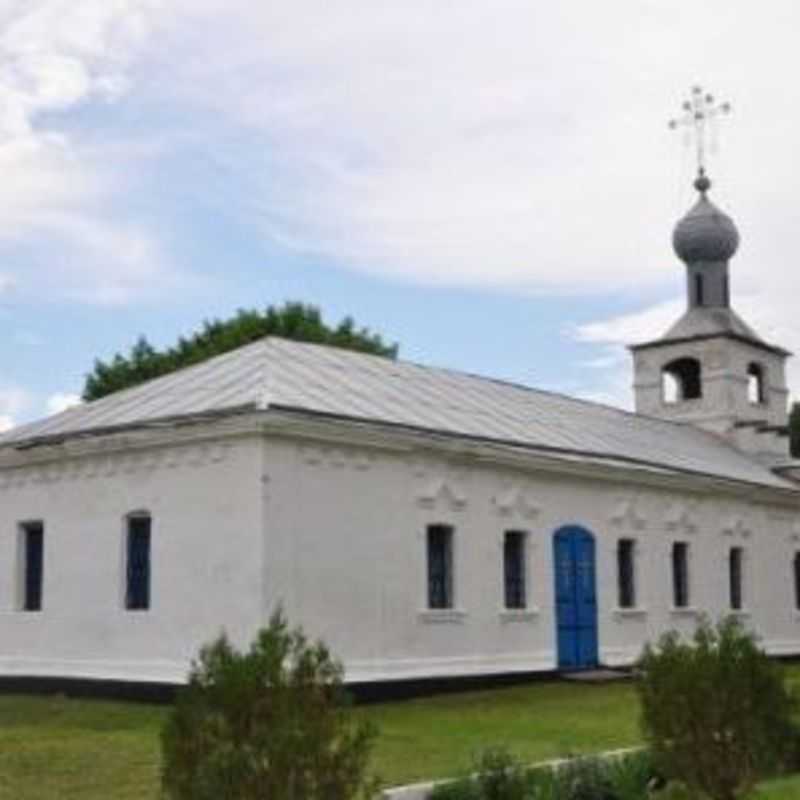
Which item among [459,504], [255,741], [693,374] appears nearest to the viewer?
[255,741]

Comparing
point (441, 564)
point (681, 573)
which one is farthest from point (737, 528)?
point (441, 564)

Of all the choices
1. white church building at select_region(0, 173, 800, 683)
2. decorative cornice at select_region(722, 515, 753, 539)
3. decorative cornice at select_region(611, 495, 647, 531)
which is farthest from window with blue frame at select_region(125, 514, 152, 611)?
decorative cornice at select_region(722, 515, 753, 539)

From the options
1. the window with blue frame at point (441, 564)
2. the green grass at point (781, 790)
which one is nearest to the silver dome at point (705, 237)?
the window with blue frame at point (441, 564)

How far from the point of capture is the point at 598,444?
2522 cm

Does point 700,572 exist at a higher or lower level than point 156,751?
higher

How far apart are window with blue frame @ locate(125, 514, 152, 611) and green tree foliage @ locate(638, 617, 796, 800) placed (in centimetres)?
1074

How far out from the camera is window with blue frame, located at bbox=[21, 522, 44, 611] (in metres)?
20.9

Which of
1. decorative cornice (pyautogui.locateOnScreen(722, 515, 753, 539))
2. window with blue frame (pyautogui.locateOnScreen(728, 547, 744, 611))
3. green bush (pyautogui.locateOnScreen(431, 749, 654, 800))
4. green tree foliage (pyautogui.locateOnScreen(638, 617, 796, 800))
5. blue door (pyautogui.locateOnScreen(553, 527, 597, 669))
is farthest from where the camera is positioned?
window with blue frame (pyautogui.locateOnScreen(728, 547, 744, 611))

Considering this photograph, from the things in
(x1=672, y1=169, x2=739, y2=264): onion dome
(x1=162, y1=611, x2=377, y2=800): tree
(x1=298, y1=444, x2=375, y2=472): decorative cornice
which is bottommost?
(x1=162, y1=611, x2=377, y2=800): tree

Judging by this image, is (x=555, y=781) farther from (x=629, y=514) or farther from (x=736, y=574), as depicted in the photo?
(x=736, y=574)

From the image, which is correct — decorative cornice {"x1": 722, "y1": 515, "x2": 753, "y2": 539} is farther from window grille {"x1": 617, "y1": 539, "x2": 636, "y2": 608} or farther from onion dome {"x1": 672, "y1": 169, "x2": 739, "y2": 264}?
onion dome {"x1": 672, "y1": 169, "x2": 739, "y2": 264}

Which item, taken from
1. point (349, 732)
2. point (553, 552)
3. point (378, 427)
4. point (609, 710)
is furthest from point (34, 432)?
point (349, 732)

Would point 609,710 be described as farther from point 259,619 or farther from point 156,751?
point 156,751

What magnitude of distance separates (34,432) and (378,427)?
592 centimetres
